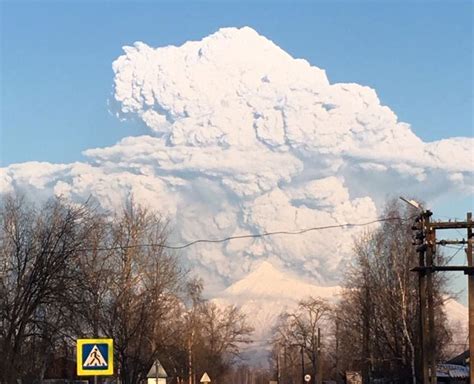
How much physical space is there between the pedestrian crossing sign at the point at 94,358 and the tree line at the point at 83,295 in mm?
19139

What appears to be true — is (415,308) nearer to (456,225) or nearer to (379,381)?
(379,381)

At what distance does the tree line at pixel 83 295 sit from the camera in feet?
135

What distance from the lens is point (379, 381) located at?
73125mm

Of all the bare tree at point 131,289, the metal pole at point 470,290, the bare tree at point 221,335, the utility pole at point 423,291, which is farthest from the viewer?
the bare tree at point 221,335

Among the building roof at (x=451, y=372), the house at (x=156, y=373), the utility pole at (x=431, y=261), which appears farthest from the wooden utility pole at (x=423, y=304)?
the building roof at (x=451, y=372)

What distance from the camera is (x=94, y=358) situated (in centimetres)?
2119

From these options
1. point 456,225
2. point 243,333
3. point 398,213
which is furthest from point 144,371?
point 243,333

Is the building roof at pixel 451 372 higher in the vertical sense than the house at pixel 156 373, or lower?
lower

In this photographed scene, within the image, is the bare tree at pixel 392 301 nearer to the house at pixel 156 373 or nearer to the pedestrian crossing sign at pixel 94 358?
the house at pixel 156 373

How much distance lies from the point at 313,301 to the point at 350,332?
40045 mm

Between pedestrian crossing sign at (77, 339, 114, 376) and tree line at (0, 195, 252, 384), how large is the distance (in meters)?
19.1

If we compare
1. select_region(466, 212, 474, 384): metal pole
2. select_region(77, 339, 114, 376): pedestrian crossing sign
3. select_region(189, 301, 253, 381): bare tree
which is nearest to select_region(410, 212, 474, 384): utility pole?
select_region(466, 212, 474, 384): metal pole

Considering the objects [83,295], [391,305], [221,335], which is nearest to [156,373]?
[83,295]

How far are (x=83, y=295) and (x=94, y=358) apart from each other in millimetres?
21125
